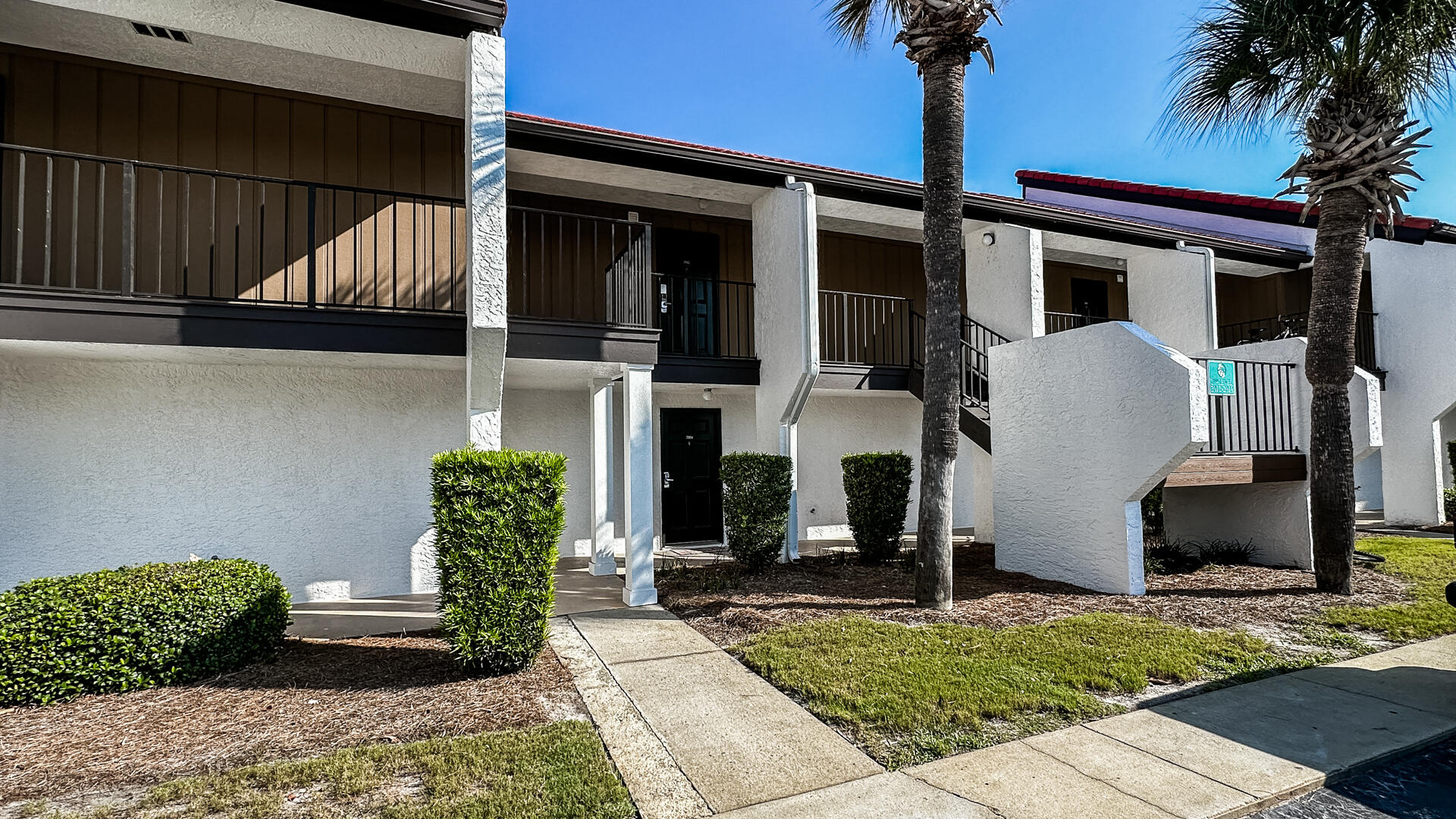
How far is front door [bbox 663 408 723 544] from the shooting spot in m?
11.3

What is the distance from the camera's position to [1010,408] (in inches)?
356

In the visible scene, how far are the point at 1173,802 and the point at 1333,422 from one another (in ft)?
20.1

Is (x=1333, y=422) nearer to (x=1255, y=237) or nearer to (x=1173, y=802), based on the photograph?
(x=1173, y=802)

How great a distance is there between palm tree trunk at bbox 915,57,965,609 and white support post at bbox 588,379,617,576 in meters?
4.19

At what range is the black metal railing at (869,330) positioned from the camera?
12.5 metres

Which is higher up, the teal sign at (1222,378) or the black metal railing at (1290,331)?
the black metal railing at (1290,331)

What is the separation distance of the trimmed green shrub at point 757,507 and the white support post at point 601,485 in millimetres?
1671

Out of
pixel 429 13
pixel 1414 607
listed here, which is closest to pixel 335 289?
pixel 429 13

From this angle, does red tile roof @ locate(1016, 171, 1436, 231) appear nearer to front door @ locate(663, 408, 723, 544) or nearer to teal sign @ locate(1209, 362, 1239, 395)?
teal sign @ locate(1209, 362, 1239, 395)

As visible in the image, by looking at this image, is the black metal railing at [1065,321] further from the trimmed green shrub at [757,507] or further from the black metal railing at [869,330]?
the trimmed green shrub at [757,507]

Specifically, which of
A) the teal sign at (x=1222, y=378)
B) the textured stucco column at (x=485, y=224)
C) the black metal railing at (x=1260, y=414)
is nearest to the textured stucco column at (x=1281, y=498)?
the black metal railing at (x=1260, y=414)

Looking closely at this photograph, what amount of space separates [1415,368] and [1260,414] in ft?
25.9

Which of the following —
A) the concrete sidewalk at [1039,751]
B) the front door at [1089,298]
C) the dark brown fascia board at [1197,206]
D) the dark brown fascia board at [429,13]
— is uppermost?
the dark brown fascia board at [1197,206]

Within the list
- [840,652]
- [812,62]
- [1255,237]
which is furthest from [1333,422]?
[1255,237]
